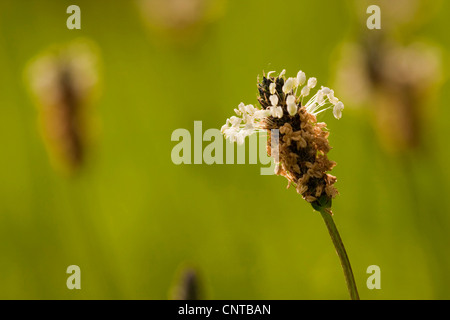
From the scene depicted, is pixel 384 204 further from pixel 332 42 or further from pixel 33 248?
pixel 33 248

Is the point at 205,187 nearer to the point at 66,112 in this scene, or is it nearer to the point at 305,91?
the point at 66,112

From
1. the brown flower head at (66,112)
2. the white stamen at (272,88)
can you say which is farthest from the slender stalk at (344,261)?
the brown flower head at (66,112)

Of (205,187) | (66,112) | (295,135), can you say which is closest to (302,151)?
(295,135)

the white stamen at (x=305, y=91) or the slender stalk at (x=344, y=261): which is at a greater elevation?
the white stamen at (x=305, y=91)

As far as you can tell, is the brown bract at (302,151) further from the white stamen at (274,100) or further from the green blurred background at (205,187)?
the green blurred background at (205,187)

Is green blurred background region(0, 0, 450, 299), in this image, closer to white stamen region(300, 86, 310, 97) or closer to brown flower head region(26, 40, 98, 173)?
brown flower head region(26, 40, 98, 173)

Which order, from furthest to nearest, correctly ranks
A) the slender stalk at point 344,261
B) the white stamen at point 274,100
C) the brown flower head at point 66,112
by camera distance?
the brown flower head at point 66,112
the white stamen at point 274,100
the slender stalk at point 344,261

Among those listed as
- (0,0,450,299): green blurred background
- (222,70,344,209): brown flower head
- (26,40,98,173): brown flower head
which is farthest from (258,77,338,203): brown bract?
(26,40,98,173): brown flower head
